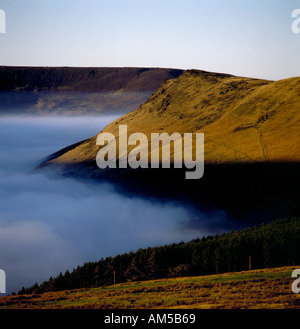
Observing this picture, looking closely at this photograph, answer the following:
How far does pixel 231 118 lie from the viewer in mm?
158250

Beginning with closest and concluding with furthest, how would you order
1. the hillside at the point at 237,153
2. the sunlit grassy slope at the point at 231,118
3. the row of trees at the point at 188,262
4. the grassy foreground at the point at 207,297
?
the grassy foreground at the point at 207,297, the row of trees at the point at 188,262, the hillside at the point at 237,153, the sunlit grassy slope at the point at 231,118

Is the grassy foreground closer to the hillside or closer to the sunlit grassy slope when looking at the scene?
the hillside

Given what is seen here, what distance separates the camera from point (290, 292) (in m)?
40.9

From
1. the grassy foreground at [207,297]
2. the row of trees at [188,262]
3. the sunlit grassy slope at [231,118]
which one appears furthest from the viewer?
the sunlit grassy slope at [231,118]

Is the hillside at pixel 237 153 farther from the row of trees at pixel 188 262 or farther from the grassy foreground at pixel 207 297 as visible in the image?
the grassy foreground at pixel 207 297

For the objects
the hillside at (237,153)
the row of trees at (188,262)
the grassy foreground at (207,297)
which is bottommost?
the grassy foreground at (207,297)

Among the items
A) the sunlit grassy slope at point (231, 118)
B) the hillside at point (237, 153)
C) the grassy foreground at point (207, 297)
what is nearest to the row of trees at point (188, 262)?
the grassy foreground at point (207, 297)

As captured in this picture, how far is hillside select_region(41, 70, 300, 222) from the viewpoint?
128 meters

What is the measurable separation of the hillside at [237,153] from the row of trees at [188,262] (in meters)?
38.9

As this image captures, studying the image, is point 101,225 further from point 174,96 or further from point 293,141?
point 293,141

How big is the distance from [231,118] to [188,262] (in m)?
89.8

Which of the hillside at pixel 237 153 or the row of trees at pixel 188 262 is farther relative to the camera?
the hillside at pixel 237 153

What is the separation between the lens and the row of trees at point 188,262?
74500 millimetres
